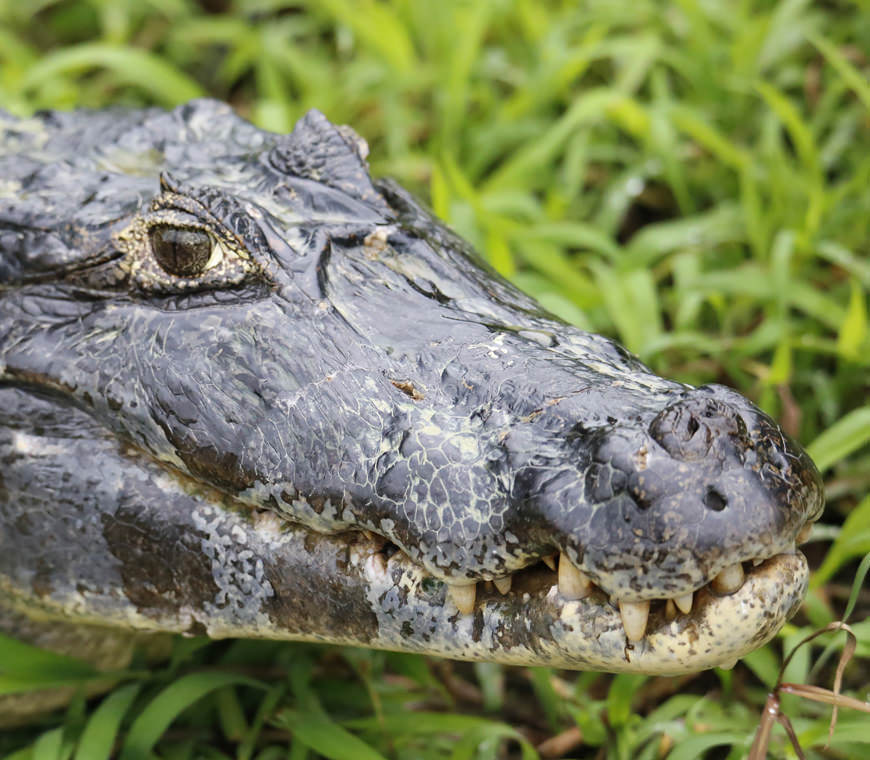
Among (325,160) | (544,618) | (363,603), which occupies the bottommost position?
(363,603)

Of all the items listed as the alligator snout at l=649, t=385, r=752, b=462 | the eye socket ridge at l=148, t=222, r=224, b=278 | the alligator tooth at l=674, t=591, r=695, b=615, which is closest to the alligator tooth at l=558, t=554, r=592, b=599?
the alligator tooth at l=674, t=591, r=695, b=615

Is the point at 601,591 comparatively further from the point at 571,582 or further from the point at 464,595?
the point at 464,595

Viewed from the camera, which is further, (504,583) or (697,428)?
(504,583)

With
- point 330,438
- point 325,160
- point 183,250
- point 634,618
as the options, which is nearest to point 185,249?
point 183,250

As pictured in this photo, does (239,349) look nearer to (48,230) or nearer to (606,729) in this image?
(48,230)

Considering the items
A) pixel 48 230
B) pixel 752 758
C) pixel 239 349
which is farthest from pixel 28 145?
pixel 752 758

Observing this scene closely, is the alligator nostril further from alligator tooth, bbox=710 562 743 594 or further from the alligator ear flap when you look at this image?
the alligator ear flap

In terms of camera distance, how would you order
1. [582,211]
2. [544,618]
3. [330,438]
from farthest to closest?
[582,211], [330,438], [544,618]
